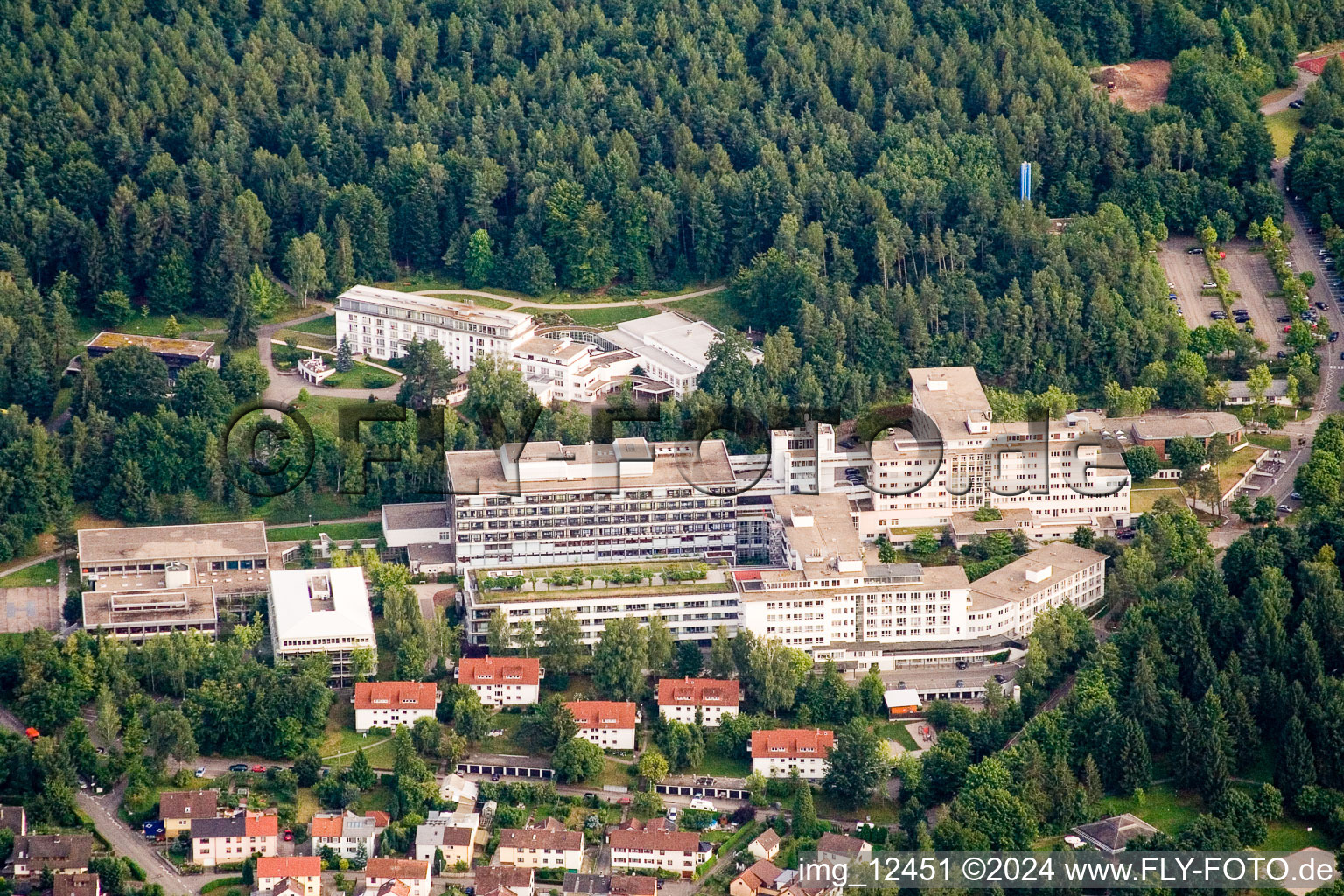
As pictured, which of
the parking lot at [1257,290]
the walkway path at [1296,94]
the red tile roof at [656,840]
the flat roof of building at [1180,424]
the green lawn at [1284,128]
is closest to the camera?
the red tile roof at [656,840]

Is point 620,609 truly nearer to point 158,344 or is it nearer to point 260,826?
point 260,826

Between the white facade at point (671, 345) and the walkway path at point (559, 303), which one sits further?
the walkway path at point (559, 303)

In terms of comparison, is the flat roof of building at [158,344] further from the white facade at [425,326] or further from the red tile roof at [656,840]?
the red tile roof at [656,840]

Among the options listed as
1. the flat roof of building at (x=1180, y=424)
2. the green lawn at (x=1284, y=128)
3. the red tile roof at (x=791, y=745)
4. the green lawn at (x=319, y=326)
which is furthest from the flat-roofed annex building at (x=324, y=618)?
the green lawn at (x=1284, y=128)

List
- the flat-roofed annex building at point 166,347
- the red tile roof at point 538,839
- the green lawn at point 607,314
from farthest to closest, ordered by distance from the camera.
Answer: the green lawn at point 607,314
the flat-roofed annex building at point 166,347
the red tile roof at point 538,839

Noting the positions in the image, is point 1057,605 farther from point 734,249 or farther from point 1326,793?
point 734,249

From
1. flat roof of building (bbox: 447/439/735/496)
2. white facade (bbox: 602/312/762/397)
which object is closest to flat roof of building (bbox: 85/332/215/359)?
flat roof of building (bbox: 447/439/735/496)

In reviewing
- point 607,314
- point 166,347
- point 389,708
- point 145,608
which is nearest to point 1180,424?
point 607,314
